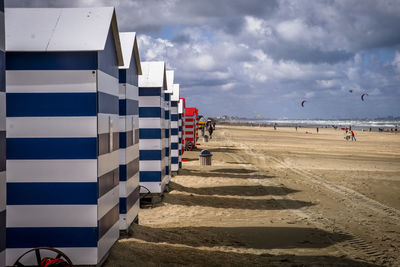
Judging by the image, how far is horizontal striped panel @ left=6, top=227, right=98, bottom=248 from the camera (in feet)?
16.8

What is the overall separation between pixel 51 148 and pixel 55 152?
0.07 m

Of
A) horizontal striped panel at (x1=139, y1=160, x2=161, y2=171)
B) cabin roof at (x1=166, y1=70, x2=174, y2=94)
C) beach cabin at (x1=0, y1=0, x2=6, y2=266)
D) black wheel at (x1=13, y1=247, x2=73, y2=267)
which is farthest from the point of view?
cabin roof at (x1=166, y1=70, x2=174, y2=94)

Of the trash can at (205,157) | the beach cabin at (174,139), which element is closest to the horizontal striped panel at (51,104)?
the beach cabin at (174,139)

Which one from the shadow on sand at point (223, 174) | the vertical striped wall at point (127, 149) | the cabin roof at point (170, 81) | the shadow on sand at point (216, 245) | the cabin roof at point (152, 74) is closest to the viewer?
the shadow on sand at point (216, 245)

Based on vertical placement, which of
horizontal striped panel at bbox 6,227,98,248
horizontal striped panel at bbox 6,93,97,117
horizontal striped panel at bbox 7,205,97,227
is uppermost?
horizontal striped panel at bbox 6,93,97,117

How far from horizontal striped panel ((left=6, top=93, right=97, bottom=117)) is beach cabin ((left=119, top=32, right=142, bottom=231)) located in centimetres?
192

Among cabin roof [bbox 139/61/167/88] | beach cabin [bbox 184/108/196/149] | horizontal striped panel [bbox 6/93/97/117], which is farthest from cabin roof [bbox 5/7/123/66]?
beach cabin [bbox 184/108/196/149]

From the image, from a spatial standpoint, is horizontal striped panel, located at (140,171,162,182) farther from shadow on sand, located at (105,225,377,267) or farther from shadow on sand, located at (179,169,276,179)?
shadow on sand, located at (179,169,276,179)

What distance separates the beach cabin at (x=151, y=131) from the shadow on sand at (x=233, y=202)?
0.68 m

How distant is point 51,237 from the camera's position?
5.15m

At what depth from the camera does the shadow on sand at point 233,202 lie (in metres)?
11.1

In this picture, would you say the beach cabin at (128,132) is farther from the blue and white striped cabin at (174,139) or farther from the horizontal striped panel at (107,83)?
the blue and white striped cabin at (174,139)

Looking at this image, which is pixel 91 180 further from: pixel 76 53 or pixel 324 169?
pixel 324 169

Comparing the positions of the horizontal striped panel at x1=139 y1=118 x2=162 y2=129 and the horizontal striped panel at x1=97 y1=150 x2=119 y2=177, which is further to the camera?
the horizontal striped panel at x1=139 y1=118 x2=162 y2=129
